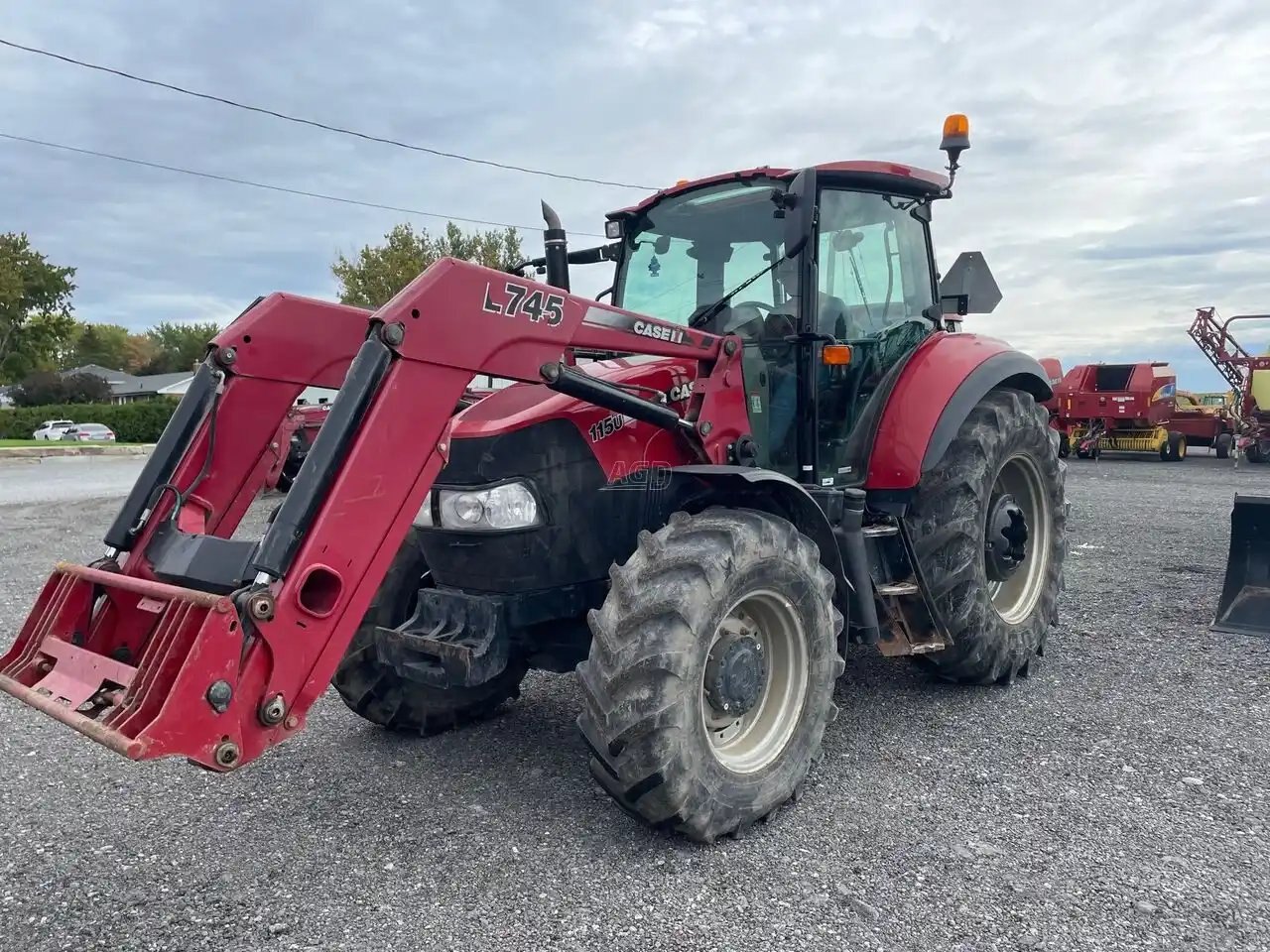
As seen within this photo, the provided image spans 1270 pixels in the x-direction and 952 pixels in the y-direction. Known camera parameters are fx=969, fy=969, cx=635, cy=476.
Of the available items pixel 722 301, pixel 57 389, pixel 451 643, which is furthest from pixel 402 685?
pixel 57 389

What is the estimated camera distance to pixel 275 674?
274 centimetres

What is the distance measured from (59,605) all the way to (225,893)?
1061mm

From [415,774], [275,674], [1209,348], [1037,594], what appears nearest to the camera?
[275,674]

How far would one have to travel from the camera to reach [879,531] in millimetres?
4492

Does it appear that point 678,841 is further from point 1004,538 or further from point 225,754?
point 1004,538

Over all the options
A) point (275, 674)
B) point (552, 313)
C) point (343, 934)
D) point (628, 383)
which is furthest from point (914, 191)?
point (343, 934)

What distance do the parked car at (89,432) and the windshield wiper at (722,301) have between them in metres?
38.8

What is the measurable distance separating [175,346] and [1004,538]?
9975cm

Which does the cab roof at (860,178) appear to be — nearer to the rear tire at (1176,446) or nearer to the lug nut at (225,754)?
the lug nut at (225,754)

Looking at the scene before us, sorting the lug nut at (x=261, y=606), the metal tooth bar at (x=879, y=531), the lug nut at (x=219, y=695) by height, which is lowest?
the lug nut at (x=219, y=695)

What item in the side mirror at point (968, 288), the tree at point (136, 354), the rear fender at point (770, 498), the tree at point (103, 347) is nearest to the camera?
the rear fender at point (770, 498)

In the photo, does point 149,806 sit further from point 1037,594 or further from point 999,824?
point 1037,594

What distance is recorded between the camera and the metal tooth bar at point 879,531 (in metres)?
4.47

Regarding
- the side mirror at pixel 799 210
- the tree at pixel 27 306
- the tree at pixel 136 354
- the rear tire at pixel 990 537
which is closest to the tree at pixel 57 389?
the tree at pixel 27 306
